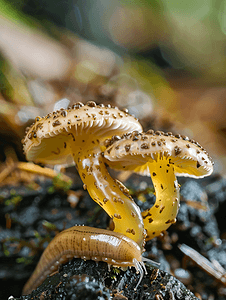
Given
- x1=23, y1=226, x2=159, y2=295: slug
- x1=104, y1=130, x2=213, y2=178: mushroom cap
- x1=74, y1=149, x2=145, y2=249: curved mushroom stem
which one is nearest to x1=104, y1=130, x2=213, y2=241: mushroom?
x1=104, y1=130, x2=213, y2=178: mushroom cap

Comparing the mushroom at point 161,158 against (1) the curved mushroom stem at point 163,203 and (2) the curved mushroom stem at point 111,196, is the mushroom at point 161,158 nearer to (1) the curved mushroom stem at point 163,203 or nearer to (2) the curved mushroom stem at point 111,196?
(1) the curved mushroom stem at point 163,203

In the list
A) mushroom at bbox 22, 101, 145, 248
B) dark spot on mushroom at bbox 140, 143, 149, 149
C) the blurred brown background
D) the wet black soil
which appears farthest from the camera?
the blurred brown background

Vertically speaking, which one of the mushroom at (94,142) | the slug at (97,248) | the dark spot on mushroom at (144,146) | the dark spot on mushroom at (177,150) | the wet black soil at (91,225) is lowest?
the wet black soil at (91,225)

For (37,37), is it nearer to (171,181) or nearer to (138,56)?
(138,56)

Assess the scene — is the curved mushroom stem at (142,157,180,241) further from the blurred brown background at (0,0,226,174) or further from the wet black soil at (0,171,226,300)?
the blurred brown background at (0,0,226,174)

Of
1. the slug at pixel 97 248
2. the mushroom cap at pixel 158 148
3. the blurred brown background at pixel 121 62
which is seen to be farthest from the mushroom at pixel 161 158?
the blurred brown background at pixel 121 62
